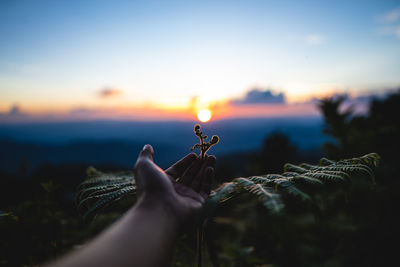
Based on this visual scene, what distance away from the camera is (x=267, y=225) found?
6.09 meters

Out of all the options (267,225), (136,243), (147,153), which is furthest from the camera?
(267,225)

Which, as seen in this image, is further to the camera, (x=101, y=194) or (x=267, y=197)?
(x=101, y=194)

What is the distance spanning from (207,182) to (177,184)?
0.23 metres

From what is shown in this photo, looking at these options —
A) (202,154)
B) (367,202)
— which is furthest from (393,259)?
(202,154)

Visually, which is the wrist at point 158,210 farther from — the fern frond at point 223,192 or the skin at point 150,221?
the fern frond at point 223,192

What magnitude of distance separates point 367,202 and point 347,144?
4.88 ft

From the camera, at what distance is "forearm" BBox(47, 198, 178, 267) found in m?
0.80

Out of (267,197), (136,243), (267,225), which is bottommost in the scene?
(267,225)

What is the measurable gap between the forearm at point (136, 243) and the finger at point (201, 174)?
463mm

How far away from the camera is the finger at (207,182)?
162 centimetres

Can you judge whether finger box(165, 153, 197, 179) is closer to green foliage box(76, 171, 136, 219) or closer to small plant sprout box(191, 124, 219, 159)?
small plant sprout box(191, 124, 219, 159)

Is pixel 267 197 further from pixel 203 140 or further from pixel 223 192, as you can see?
pixel 203 140

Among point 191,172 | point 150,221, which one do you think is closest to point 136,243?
point 150,221

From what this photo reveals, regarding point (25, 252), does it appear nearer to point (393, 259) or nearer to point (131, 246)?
point (131, 246)
